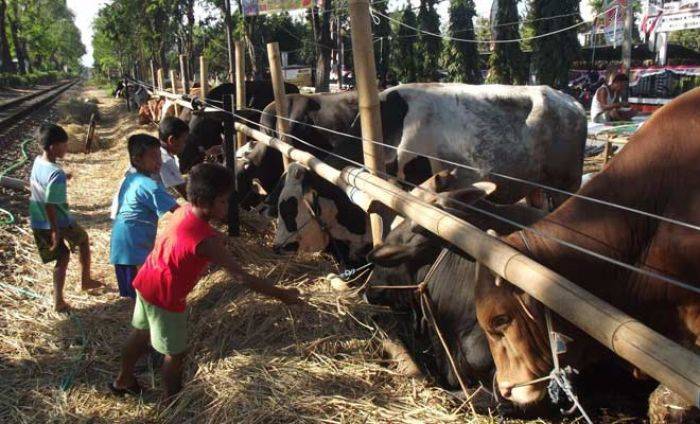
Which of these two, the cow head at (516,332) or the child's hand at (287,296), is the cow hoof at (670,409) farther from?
the child's hand at (287,296)

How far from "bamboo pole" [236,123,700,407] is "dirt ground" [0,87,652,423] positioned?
1033 millimetres

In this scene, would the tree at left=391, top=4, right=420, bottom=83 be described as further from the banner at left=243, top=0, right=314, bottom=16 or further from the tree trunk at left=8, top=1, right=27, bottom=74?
the tree trunk at left=8, top=1, right=27, bottom=74

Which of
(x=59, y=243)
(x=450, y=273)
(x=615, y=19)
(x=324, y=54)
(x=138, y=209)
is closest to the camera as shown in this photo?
(x=450, y=273)

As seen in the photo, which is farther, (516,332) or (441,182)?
(441,182)

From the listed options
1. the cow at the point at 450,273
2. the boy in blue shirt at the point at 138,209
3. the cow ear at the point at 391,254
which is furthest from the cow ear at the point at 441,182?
the boy in blue shirt at the point at 138,209

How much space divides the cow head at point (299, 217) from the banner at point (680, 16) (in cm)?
1695

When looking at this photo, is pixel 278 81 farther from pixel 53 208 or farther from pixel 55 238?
pixel 55 238

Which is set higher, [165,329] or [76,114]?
[76,114]

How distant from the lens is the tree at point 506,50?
2550 centimetres

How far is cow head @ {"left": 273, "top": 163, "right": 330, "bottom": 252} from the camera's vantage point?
531cm

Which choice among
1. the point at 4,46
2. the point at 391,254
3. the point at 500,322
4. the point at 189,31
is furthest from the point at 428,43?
the point at 4,46

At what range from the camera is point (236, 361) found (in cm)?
357

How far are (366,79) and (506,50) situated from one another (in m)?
24.2

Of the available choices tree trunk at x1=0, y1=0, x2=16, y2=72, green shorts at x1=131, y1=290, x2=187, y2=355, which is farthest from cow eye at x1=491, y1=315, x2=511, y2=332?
tree trunk at x1=0, y1=0, x2=16, y2=72
